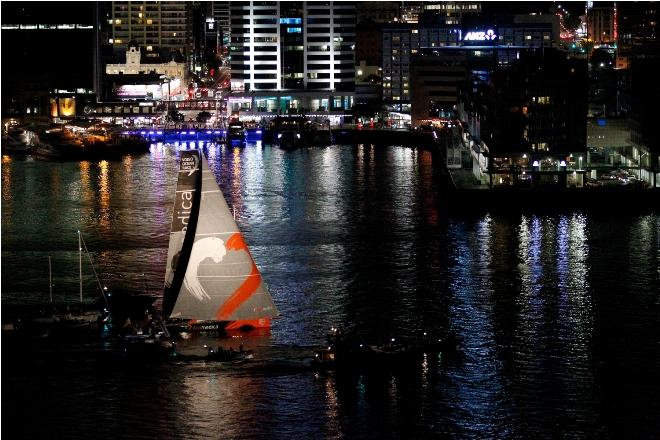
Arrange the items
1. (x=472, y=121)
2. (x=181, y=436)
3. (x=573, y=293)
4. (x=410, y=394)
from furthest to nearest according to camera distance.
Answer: (x=472, y=121) → (x=573, y=293) → (x=410, y=394) → (x=181, y=436)

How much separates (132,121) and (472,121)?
15620 millimetres

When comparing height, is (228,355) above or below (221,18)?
below

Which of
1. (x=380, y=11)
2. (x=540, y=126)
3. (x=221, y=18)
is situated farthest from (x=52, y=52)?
(x=221, y=18)

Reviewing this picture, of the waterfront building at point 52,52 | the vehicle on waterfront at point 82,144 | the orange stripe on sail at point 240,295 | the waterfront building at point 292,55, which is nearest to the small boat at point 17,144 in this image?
the vehicle on waterfront at point 82,144

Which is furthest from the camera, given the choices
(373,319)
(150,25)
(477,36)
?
(150,25)

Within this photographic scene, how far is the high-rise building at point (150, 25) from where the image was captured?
222 ft

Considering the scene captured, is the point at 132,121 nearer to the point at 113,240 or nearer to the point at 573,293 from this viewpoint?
the point at 113,240

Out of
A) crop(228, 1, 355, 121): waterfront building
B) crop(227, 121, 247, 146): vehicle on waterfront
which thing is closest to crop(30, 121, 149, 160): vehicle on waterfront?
crop(227, 121, 247, 146): vehicle on waterfront

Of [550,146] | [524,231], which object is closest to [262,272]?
[524,231]

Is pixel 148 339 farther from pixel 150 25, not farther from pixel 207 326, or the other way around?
pixel 150 25

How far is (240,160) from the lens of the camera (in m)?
37.5

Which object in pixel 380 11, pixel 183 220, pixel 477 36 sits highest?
pixel 380 11

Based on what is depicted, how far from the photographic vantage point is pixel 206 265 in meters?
15.1

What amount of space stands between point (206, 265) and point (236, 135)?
2865 cm
